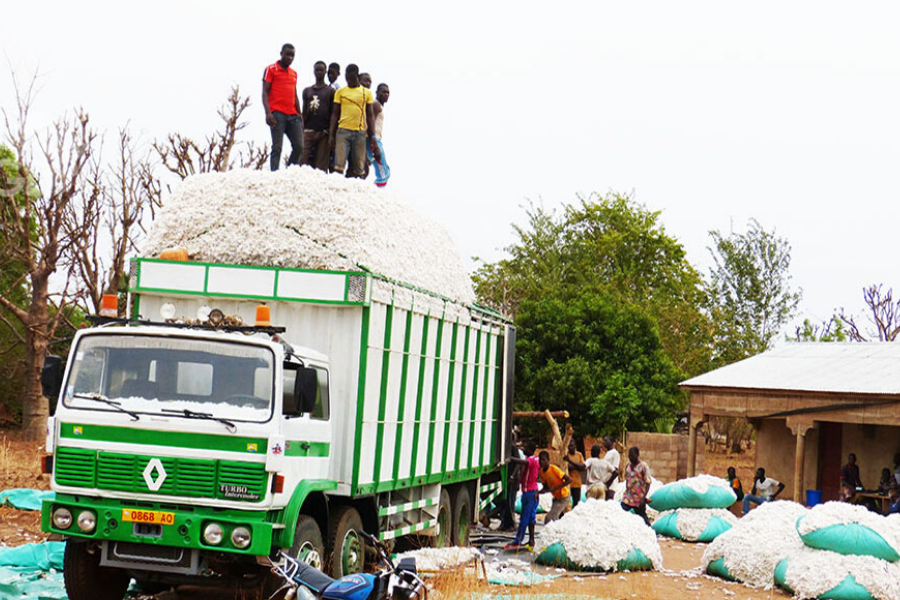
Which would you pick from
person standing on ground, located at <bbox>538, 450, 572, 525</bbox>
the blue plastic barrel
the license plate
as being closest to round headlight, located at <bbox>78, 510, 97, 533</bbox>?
the license plate

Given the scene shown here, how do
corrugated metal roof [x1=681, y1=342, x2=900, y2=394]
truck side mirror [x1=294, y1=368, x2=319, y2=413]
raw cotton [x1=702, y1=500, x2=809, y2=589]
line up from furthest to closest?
corrugated metal roof [x1=681, y1=342, x2=900, y2=394]
raw cotton [x1=702, y1=500, x2=809, y2=589]
truck side mirror [x1=294, y1=368, x2=319, y2=413]

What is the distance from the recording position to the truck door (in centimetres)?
898

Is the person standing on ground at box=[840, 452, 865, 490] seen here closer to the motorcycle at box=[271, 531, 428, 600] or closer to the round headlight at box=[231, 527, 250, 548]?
the motorcycle at box=[271, 531, 428, 600]

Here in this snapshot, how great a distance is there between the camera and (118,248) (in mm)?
26281

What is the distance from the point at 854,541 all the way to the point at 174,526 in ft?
26.5

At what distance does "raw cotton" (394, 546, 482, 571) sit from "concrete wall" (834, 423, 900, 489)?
14.8 m

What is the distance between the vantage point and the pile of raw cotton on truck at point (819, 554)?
12.8 metres

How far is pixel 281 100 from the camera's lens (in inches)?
560

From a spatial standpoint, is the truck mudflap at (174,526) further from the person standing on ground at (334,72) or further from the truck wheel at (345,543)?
the person standing on ground at (334,72)

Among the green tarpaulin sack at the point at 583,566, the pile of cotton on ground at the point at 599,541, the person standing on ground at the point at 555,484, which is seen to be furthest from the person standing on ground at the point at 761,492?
the green tarpaulin sack at the point at 583,566

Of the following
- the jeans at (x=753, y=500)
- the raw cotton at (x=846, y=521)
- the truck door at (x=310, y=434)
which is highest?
the truck door at (x=310, y=434)

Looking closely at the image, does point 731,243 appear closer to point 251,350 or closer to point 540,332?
point 540,332

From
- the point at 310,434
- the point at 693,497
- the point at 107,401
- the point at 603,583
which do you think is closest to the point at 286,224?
the point at 310,434

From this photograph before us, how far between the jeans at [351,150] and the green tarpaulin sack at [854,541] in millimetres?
7156
